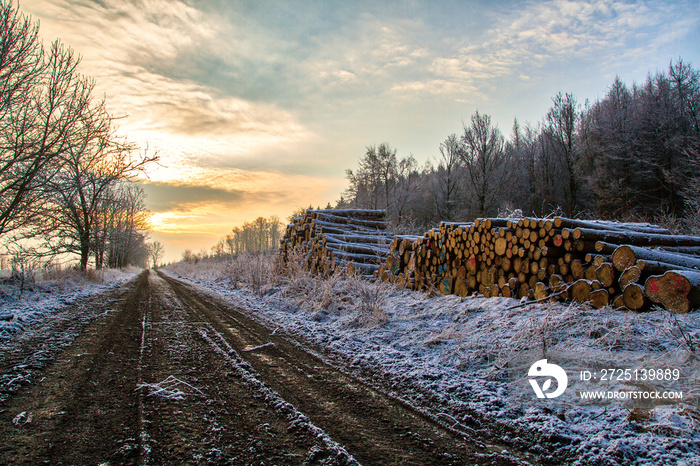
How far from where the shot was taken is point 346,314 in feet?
22.6

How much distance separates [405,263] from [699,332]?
580cm

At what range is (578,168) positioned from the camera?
31.3 m

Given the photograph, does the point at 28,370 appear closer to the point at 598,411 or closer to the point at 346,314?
the point at 346,314

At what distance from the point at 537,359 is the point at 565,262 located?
2.10 metres

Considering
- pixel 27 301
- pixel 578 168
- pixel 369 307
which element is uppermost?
pixel 578 168

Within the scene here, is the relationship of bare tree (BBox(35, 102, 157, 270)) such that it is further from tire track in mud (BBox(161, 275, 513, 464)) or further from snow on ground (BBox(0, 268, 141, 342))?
tire track in mud (BBox(161, 275, 513, 464))

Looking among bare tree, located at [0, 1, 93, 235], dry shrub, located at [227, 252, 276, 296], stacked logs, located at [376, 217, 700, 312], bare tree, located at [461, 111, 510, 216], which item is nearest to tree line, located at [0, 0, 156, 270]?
bare tree, located at [0, 1, 93, 235]

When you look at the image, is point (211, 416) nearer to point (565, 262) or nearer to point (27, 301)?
point (565, 262)

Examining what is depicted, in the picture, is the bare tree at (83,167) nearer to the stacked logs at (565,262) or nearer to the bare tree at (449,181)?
the stacked logs at (565,262)

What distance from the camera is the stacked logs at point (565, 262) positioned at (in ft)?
13.6

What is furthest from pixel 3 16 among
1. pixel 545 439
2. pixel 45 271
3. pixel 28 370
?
pixel 545 439

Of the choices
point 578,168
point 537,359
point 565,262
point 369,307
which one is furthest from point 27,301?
point 578,168
